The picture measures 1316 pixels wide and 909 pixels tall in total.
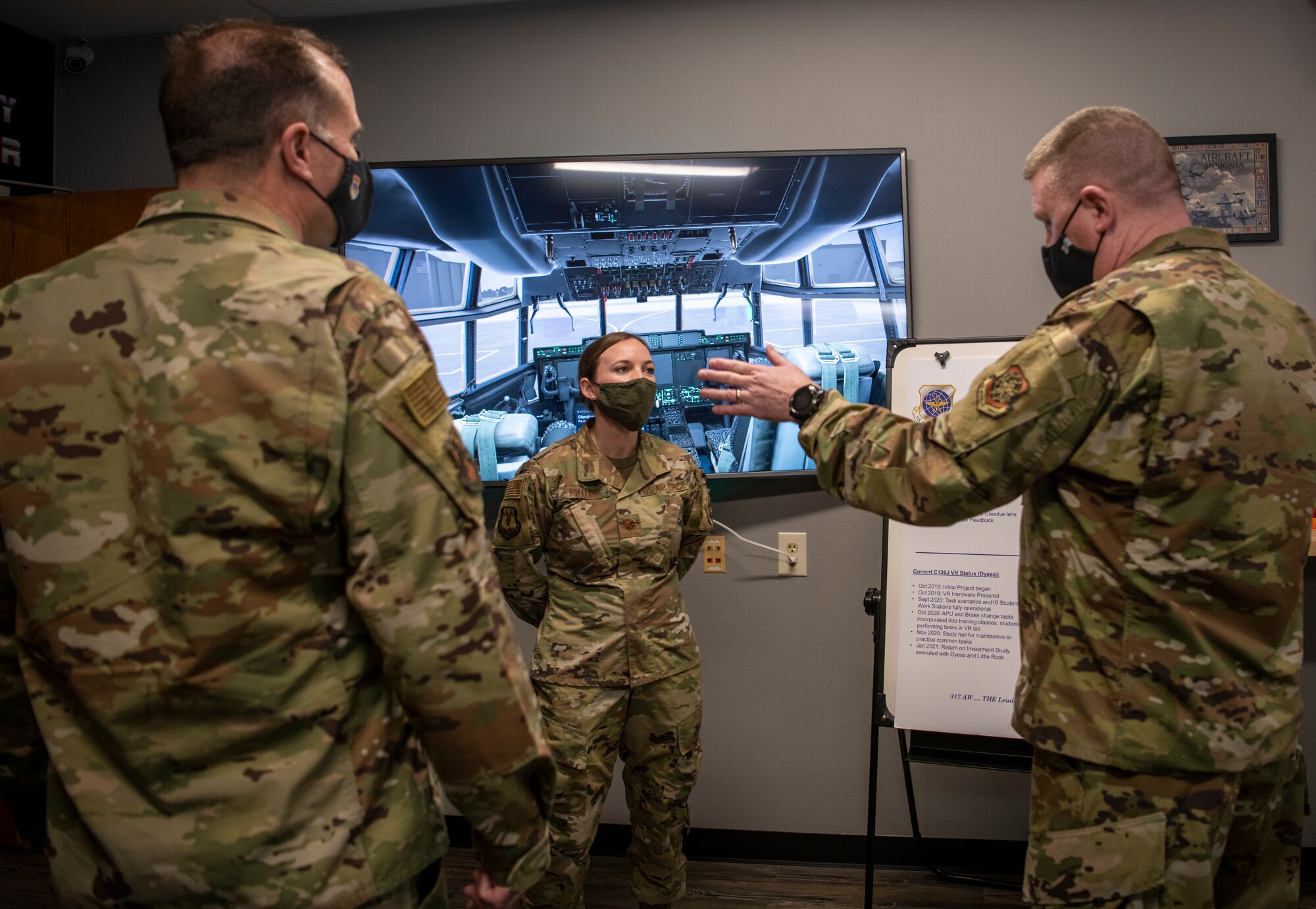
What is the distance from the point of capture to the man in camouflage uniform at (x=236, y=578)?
87 centimetres

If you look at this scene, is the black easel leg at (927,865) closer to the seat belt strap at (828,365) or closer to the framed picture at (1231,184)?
the seat belt strap at (828,365)

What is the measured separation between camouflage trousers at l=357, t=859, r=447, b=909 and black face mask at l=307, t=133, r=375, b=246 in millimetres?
813

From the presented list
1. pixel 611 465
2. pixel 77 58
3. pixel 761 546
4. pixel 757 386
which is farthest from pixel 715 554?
pixel 77 58

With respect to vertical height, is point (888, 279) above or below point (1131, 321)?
above

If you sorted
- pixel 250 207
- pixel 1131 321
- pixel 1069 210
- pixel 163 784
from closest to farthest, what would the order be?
pixel 163 784 → pixel 250 207 → pixel 1131 321 → pixel 1069 210

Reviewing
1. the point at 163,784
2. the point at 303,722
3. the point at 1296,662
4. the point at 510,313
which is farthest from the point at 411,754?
the point at 510,313

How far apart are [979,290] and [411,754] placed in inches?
94.3

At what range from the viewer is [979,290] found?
275 centimetres

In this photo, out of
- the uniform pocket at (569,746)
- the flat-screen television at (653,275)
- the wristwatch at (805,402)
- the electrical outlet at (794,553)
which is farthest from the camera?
the electrical outlet at (794,553)

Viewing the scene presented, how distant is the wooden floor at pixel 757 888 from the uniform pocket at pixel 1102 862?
152 centimetres

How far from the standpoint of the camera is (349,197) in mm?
1120

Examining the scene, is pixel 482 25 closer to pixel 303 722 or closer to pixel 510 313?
pixel 510 313

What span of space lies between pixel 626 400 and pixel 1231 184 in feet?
6.62

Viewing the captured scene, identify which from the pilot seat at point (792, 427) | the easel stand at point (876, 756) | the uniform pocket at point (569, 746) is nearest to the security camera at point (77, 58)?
the pilot seat at point (792, 427)
